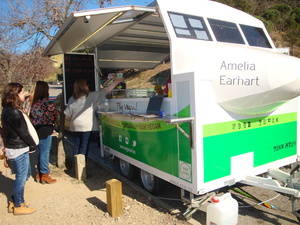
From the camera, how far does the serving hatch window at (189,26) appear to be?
137 inches

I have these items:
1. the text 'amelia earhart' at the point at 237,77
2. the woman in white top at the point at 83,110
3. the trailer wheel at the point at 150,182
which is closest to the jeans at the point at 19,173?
the woman in white top at the point at 83,110

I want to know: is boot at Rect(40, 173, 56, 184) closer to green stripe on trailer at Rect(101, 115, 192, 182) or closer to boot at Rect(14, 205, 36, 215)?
boot at Rect(14, 205, 36, 215)

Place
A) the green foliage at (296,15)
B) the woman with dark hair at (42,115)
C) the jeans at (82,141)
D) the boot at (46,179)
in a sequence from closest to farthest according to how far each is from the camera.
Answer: the woman with dark hair at (42,115) < the boot at (46,179) < the jeans at (82,141) < the green foliage at (296,15)

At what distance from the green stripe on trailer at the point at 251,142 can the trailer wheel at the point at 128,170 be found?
6.62ft

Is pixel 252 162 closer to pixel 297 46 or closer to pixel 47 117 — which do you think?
pixel 47 117

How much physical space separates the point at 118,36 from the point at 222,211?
3.67 meters

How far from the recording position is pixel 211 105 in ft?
A: 9.87

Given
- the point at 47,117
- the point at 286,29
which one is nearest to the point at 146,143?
the point at 47,117

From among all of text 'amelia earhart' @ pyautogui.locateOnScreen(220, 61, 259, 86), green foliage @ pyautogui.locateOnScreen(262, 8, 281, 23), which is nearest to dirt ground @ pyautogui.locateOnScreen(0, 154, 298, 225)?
text 'amelia earhart' @ pyautogui.locateOnScreen(220, 61, 259, 86)

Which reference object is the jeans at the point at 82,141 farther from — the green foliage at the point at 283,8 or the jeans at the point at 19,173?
the green foliage at the point at 283,8

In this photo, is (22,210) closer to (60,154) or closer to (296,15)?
(60,154)

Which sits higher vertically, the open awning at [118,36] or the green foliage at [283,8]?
the green foliage at [283,8]

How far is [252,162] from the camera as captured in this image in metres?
3.50

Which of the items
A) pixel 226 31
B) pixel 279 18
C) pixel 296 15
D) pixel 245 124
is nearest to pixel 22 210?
pixel 245 124
